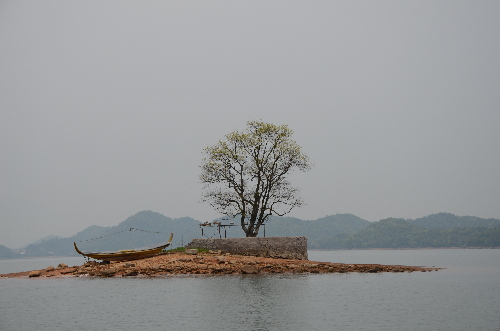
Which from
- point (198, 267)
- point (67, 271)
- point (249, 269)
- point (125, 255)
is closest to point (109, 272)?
point (125, 255)

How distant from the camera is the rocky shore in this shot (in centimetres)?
4575

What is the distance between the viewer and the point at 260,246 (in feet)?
165

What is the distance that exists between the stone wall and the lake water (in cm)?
592

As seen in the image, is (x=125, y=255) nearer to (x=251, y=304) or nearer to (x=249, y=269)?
(x=249, y=269)

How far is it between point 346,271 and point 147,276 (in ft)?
60.2

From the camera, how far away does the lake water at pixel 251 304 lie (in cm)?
2547

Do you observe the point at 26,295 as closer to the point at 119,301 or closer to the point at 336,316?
the point at 119,301

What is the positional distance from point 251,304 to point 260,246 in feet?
65.7

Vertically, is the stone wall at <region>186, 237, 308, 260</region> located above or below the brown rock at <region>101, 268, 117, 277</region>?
above

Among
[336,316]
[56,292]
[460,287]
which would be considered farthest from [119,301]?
[460,287]

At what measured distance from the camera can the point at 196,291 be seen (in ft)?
117

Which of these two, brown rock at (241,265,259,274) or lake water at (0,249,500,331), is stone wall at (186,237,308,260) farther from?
lake water at (0,249,500,331)

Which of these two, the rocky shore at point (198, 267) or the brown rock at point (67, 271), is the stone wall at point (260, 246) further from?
the brown rock at point (67, 271)

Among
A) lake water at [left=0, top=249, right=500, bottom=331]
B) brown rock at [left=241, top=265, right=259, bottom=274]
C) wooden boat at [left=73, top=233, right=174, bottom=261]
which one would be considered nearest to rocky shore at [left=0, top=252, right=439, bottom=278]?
brown rock at [left=241, top=265, right=259, bottom=274]
